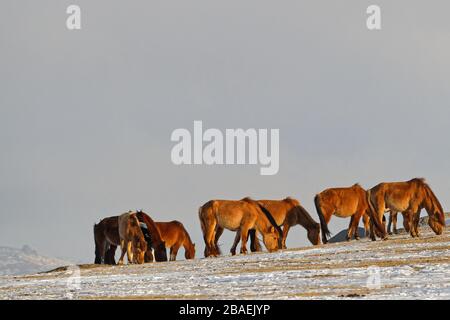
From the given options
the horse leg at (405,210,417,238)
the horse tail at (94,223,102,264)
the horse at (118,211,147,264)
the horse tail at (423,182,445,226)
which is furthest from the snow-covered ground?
the horse tail at (94,223,102,264)

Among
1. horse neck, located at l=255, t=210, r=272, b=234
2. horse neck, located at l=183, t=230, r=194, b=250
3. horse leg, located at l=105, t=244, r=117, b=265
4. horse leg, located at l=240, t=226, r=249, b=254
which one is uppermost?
horse neck, located at l=255, t=210, r=272, b=234

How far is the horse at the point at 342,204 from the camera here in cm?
4053

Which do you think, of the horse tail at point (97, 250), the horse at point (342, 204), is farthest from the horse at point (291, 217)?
the horse tail at point (97, 250)

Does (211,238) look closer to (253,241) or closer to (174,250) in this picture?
(253,241)

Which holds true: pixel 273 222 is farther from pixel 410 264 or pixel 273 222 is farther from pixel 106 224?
pixel 410 264

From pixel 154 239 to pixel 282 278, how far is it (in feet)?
52.2

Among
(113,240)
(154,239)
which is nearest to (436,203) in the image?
(154,239)

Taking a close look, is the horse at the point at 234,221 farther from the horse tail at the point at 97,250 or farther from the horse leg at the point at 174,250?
the horse tail at the point at 97,250

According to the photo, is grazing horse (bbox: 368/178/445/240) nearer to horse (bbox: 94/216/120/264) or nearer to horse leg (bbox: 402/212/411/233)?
horse leg (bbox: 402/212/411/233)

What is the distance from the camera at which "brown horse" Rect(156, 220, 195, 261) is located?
40.0 metres

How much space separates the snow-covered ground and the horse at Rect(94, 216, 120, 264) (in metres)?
9.43

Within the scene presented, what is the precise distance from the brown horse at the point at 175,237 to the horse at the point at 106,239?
2.15m

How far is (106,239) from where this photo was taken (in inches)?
1645
